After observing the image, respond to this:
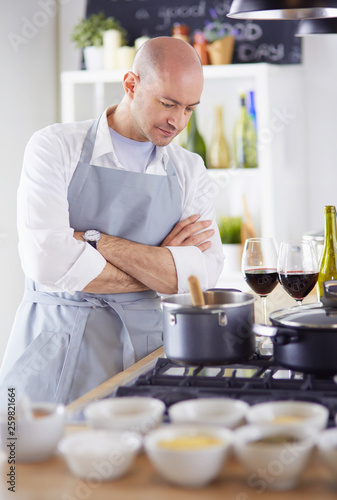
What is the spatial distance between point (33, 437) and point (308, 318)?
1.98ft

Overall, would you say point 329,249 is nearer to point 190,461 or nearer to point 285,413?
point 285,413

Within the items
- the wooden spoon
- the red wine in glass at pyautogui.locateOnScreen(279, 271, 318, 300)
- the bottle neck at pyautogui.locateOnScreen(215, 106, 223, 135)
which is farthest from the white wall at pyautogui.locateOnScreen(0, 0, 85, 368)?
the wooden spoon

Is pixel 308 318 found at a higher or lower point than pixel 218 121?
lower

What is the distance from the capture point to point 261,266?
5.87 feet

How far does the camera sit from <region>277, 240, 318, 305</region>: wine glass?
67.1 inches

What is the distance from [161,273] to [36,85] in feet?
7.67

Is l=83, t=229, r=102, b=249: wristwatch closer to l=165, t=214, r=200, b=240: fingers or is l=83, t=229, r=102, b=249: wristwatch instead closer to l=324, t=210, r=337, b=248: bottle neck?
l=165, t=214, r=200, b=240: fingers

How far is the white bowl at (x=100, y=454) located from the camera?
3.07 feet

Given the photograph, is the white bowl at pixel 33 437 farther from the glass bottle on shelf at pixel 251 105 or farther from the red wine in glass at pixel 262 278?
the glass bottle on shelf at pixel 251 105

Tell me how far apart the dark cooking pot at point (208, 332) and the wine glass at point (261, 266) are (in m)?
0.32

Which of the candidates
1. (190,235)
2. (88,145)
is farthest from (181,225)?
(88,145)

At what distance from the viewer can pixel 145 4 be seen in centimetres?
404

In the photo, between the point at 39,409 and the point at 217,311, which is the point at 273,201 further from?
Answer: the point at 39,409

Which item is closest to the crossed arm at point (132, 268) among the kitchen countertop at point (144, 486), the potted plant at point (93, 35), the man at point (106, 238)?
the man at point (106, 238)
